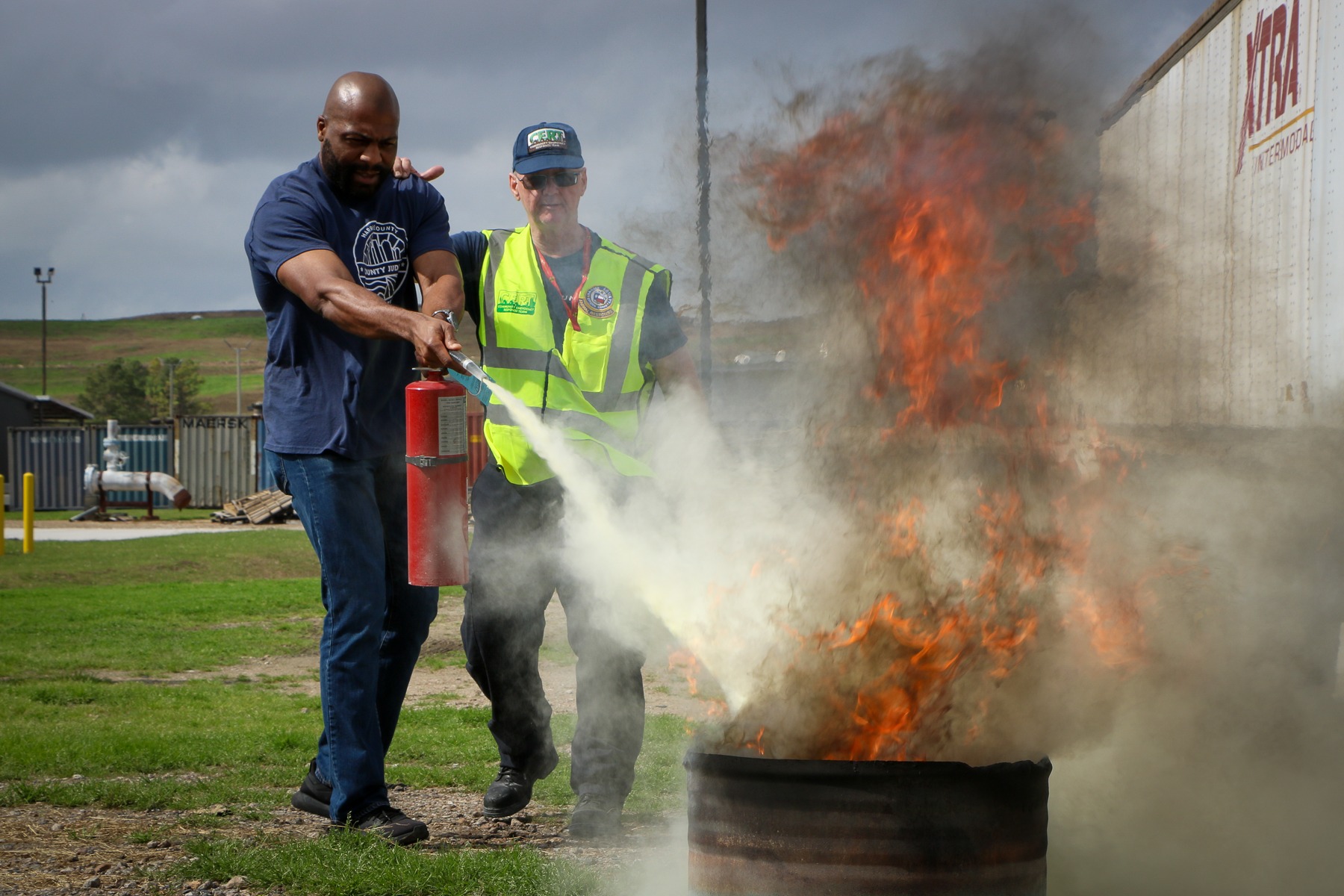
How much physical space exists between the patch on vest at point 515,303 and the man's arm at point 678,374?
0.51 metres

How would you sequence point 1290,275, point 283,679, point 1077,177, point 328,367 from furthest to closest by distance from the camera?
point 283,679 < point 1290,275 < point 328,367 < point 1077,177

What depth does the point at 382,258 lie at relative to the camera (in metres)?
4.20

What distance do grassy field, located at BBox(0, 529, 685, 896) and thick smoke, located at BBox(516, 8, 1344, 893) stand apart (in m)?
1.02

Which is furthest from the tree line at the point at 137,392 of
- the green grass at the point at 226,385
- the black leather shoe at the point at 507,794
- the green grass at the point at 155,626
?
the black leather shoe at the point at 507,794

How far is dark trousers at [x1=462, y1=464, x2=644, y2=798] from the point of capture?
Result: 4.32 m

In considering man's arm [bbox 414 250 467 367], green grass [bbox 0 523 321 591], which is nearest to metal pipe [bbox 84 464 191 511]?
green grass [bbox 0 523 321 591]

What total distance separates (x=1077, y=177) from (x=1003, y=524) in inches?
46.5

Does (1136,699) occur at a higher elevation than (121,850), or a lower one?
higher

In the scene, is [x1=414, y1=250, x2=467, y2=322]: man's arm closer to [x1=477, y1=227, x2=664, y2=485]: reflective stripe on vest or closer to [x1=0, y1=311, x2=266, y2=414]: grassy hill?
[x1=477, y1=227, x2=664, y2=485]: reflective stripe on vest

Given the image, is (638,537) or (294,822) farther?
(294,822)

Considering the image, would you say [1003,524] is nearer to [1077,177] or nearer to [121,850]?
[1077,177]

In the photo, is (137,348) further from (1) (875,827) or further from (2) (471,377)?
(1) (875,827)

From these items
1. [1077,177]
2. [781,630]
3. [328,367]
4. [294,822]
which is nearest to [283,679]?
[294,822]

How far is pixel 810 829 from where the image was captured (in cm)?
270
